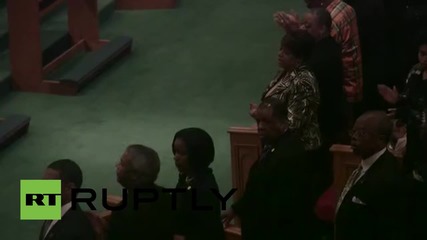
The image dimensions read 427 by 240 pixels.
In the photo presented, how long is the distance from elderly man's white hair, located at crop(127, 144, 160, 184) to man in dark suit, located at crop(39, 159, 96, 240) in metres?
0.22

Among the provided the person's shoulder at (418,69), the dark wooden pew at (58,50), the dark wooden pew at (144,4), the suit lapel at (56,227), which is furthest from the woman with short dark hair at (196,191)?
the dark wooden pew at (144,4)

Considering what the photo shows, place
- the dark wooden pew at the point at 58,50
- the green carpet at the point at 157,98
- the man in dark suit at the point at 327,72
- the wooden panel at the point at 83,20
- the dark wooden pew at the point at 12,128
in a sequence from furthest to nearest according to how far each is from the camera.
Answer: the wooden panel at the point at 83,20, the dark wooden pew at the point at 58,50, the dark wooden pew at the point at 12,128, the green carpet at the point at 157,98, the man in dark suit at the point at 327,72

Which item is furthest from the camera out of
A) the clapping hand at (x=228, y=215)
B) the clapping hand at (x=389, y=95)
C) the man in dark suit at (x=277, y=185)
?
the clapping hand at (x=389, y=95)

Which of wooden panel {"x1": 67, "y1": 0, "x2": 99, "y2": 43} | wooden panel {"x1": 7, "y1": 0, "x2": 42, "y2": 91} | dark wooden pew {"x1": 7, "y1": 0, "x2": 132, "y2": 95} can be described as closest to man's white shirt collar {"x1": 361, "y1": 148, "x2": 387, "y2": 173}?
dark wooden pew {"x1": 7, "y1": 0, "x2": 132, "y2": 95}

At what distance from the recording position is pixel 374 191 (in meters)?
3.27

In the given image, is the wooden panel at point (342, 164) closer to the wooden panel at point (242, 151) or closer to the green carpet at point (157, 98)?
the wooden panel at point (242, 151)

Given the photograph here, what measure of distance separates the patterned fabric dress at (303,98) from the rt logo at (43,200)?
979mm

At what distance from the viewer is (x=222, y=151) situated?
17.3 feet

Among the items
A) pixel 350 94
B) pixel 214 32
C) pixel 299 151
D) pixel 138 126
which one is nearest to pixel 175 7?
pixel 214 32

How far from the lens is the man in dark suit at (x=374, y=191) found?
3.27m

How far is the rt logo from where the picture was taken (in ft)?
11.1

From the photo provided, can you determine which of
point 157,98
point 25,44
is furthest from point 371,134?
point 25,44

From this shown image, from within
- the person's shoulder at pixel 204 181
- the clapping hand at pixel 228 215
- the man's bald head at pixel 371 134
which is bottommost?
the clapping hand at pixel 228 215

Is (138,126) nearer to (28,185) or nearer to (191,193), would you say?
(28,185)
